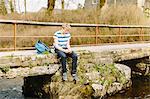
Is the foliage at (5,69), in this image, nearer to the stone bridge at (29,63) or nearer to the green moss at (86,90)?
the stone bridge at (29,63)

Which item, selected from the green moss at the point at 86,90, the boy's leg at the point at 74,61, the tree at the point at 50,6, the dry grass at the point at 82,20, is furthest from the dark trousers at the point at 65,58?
the tree at the point at 50,6

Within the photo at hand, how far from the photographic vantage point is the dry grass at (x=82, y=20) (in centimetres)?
1647

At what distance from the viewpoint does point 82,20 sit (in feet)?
70.0

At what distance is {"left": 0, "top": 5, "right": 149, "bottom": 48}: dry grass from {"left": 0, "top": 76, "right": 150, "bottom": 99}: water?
1.53 meters

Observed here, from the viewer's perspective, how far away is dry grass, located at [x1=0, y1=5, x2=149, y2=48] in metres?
16.5

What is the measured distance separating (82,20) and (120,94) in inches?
346

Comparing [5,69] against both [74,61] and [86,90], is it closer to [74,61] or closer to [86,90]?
[74,61]

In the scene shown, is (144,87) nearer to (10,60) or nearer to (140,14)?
(10,60)

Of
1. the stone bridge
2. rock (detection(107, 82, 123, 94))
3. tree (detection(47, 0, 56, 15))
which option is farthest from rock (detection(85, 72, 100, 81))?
tree (detection(47, 0, 56, 15))

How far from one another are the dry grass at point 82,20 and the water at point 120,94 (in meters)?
1.53

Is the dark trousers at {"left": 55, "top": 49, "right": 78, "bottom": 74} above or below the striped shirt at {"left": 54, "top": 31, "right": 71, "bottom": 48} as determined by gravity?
below

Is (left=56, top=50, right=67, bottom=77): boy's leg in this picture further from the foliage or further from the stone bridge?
the foliage

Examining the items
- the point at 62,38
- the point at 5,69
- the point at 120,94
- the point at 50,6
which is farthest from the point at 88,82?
the point at 50,6

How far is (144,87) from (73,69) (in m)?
4.54
